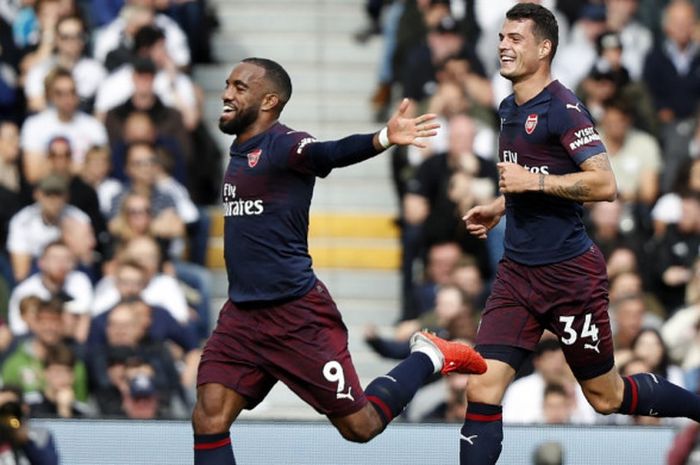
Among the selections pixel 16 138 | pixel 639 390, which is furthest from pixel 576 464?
pixel 16 138

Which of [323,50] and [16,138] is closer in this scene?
[16,138]

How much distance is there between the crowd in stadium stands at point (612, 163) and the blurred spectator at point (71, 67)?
225 centimetres

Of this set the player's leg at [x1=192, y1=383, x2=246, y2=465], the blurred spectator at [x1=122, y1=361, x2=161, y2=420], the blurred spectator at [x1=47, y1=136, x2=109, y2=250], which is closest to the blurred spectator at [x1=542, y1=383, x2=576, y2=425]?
the blurred spectator at [x1=122, y1=361, x2=161, y2=420]

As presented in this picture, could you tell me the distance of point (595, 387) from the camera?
8945mm

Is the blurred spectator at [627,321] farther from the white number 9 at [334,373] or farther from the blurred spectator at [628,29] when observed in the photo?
the white number 9 at [334,373]

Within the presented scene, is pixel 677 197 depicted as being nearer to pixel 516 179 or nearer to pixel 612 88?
pixel 612 88

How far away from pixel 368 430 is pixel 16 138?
5.86 meters

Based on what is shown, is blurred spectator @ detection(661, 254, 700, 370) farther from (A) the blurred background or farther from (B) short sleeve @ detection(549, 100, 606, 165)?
(B) short sleeve @ detection(549, 100, 606, 165)

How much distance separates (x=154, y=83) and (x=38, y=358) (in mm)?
2839

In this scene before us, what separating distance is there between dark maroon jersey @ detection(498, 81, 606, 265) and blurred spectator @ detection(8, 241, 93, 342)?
4561mm

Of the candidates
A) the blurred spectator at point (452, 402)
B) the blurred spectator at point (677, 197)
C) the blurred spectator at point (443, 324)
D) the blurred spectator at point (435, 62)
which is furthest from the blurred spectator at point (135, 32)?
the blurred spectator at point (452, 402)

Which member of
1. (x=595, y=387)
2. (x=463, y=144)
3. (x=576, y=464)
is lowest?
(x=576, y=464)

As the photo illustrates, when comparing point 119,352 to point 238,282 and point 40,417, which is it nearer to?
point 40,417

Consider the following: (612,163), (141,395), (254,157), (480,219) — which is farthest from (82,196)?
(254,157)
